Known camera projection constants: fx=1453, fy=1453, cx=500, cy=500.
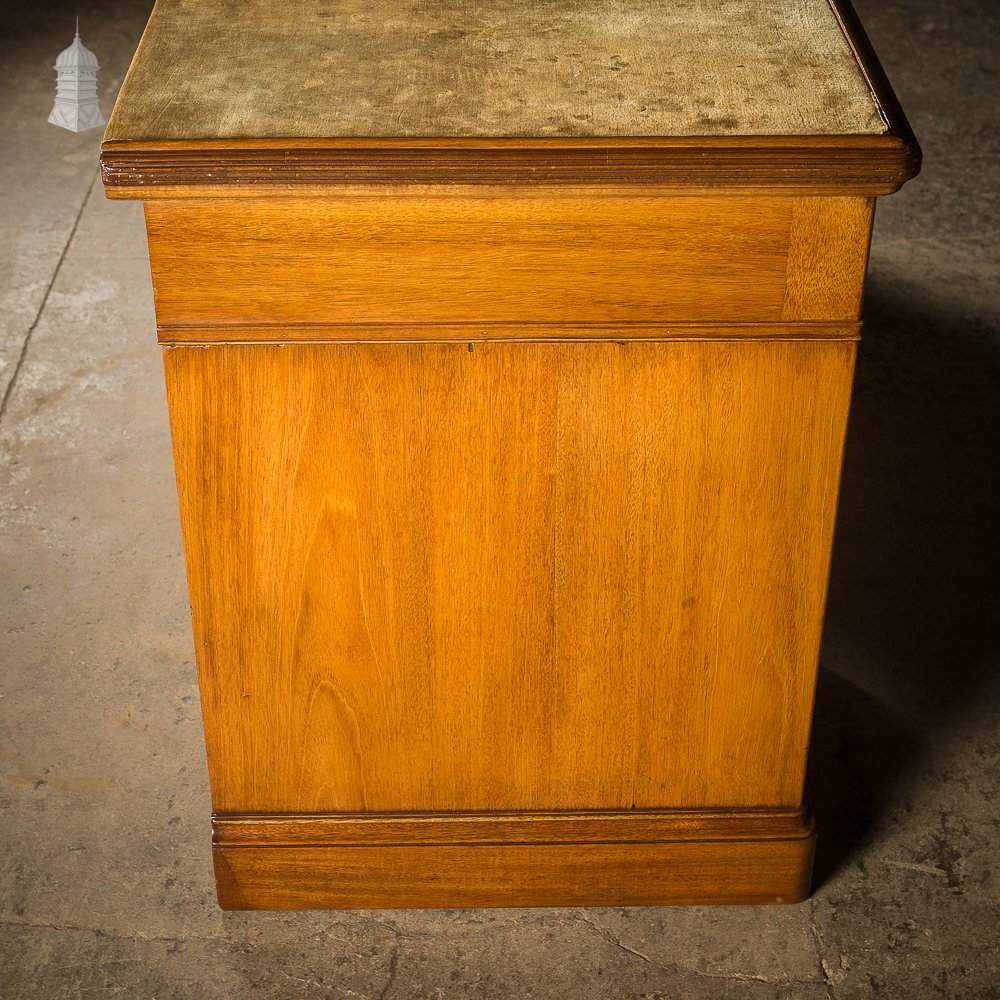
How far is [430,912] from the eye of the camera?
6.87ft

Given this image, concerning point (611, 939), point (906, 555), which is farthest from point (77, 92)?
point (611, 939)

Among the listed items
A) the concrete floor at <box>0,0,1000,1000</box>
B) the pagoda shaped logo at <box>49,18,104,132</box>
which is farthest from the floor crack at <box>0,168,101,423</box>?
the pagoda shaped logo at <box>49,18,104,132</box>

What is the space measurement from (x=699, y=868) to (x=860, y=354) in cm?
164

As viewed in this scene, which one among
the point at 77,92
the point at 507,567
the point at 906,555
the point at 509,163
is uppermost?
the point at 509,163

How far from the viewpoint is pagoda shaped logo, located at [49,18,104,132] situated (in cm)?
315

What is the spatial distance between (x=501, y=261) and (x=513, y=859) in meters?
0.90

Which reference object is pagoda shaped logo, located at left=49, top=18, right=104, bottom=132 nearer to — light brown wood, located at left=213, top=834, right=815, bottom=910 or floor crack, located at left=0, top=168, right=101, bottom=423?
floor crack, located at left=0, top=168, right=101, bottom=423

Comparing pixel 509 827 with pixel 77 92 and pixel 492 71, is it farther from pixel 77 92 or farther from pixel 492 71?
pixel 77 92

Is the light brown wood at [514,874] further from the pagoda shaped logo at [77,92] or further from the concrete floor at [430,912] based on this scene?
the pagoda shaped logo at [77,92]

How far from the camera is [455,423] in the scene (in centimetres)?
170

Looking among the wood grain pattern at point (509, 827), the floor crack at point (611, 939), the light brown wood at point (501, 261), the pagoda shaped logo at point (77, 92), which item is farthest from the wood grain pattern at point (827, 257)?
the pagoda shaped logo at point (77, 92)

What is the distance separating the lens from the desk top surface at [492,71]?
1.56m

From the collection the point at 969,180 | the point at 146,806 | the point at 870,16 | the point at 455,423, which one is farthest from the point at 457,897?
the point at 870,16

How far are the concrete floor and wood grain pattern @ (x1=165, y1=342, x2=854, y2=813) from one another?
0.70 ft
